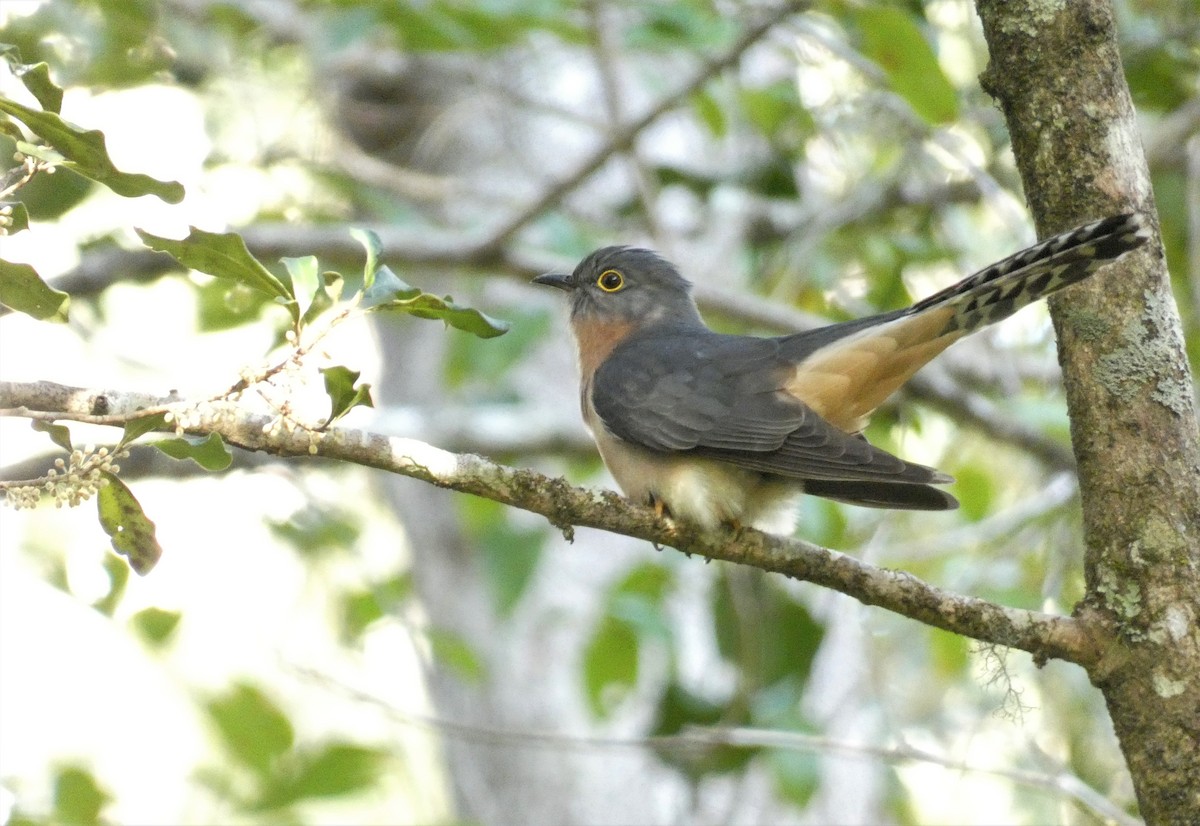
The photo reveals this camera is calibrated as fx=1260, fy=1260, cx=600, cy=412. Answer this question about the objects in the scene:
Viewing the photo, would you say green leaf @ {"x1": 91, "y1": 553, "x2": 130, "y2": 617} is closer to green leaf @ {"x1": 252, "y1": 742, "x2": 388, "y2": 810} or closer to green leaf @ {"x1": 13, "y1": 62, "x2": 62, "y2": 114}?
green leaf @ {"x1": 13, "y1": 62, "x2": 62, "y2": 114}

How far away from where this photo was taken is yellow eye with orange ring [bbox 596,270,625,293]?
6.09 m

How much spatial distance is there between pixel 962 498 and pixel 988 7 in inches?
186

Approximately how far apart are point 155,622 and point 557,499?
273 cm

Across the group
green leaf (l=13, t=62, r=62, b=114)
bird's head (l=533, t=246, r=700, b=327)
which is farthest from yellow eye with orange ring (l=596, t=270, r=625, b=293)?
green leaf (l=13, t=62, r=62, b=114)

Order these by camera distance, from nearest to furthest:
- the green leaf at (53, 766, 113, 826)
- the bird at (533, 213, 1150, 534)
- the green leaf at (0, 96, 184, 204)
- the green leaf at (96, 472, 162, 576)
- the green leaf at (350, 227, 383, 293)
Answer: the green leaf at (0, 96, 184, 204) < the green leaf at (96, 472, 162, 576) < the green leaf at (350, 227, 383, 293) < the bird at (533, 213, 1150, 534) < the green leaf at (53, 766, 113, 826)

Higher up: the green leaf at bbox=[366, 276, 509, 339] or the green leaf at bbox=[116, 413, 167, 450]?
the green leaf at bbox=[366, 276, 509, 339]

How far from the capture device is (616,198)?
9.38 m

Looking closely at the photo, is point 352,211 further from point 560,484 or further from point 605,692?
point 560,484

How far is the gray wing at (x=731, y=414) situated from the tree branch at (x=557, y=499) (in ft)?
2.64

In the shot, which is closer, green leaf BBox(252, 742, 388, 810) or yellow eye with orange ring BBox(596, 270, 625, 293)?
green leaf BBox(252, 742, 388, 810)

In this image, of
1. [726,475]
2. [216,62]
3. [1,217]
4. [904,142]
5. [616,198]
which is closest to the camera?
[1,217]

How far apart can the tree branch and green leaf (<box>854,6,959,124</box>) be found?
2358 mm

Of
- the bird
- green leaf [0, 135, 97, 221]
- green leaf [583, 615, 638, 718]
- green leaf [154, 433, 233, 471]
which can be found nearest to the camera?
green leaf [154, 433, 233, 471]

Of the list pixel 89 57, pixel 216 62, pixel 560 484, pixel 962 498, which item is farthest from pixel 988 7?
pixel 216 62
